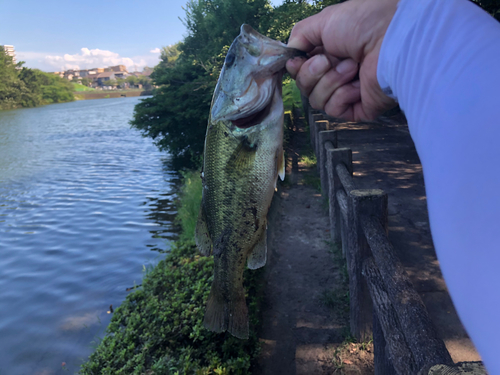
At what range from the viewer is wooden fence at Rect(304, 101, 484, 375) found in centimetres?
204

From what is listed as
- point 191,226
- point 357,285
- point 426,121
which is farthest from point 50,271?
point 426,121

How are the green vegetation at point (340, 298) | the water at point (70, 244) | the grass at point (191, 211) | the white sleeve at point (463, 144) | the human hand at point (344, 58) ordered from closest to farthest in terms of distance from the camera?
the white sleeve at point (463, 144)
the human hand at point (344, 58)
the green vegetation at point (340, 298)
the water at point (70, 244)
the grass at point (191, 211)

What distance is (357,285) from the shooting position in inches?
149

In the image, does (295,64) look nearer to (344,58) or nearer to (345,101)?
(344,58)

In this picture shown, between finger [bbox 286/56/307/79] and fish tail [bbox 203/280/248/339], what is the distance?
1.28 meters

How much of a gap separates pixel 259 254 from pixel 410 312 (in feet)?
3.16

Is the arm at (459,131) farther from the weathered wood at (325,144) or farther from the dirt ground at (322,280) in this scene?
the weathered wood at (325,144)

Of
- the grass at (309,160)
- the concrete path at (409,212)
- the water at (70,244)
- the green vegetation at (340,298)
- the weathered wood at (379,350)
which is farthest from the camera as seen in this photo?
the grass at (309,160)

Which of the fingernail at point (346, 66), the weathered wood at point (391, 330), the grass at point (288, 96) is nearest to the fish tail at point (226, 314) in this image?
the weathered wood at point (391, 330)

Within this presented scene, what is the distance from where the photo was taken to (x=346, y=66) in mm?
1906

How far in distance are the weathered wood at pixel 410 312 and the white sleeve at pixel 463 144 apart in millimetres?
1519

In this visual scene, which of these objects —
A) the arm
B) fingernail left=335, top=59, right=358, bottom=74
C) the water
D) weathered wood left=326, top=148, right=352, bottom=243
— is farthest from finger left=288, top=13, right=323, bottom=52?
the water

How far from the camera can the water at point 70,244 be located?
5.78 meters

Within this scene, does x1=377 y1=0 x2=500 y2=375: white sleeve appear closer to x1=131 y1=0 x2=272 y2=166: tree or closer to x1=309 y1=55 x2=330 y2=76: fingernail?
x1=309 y1=55 x2=330 y2=76: fingernail
